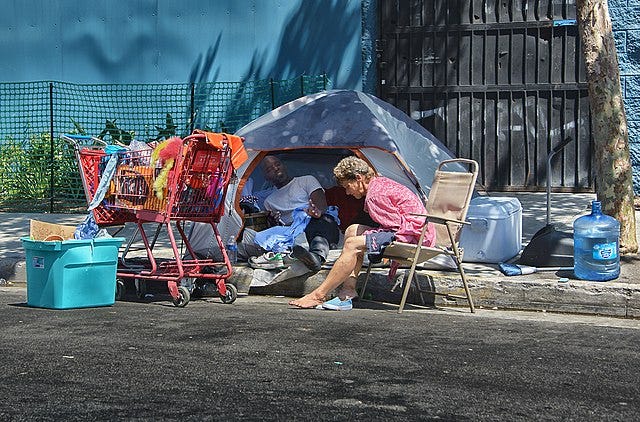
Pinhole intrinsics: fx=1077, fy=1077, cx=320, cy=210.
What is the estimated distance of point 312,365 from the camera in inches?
241

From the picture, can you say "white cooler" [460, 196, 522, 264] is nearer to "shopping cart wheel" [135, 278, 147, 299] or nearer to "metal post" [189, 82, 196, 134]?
"shopping cart wheel" [135, 278, 147, 299]

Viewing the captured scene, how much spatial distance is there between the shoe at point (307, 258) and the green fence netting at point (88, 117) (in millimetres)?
5937

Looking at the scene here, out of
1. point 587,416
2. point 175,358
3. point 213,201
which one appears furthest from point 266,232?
point 587,416

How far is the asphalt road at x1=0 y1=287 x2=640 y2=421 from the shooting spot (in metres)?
5.20

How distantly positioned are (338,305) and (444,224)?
106 centimetres

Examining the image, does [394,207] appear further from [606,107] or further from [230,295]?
[606,107]

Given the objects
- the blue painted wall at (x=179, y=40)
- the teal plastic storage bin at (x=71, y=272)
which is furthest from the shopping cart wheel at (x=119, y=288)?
the blue painted wall at (x=179, y=40)

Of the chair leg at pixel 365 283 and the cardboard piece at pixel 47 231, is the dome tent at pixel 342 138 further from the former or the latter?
the cardboard piece at pixel 47 231

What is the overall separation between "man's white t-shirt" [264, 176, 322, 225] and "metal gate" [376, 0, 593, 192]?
479 centimetres

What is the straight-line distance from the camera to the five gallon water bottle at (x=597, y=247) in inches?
339

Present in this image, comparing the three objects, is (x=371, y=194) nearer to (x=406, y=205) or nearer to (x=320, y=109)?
(x=406, y=205)

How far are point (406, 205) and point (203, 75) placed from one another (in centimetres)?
763

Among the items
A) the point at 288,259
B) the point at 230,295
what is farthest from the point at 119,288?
the point at 288,259

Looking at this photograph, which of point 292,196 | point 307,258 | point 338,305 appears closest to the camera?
point 338,305
